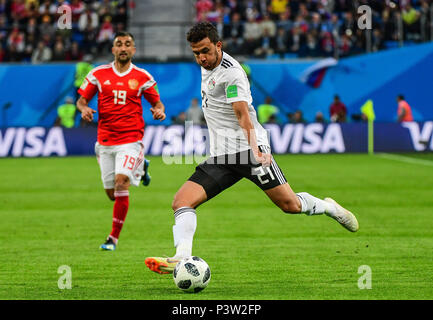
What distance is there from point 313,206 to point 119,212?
2.90 m

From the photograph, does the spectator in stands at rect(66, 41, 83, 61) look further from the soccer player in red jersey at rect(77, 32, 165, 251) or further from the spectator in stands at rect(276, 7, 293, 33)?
the soccer player in red jersey at rect(77, 32, 165, 251)

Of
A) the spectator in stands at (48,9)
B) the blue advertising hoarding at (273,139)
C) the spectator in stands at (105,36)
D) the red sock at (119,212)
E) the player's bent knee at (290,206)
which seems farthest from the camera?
the spectator in stands at (48,9)

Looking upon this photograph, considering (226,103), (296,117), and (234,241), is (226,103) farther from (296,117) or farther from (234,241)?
(296,117)

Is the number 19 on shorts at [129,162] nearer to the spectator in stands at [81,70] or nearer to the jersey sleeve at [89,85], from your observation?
the jersey sleeve at [89,85]

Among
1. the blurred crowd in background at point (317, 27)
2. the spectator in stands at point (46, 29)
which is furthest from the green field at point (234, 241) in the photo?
the spectator in stands at point (46, 29)

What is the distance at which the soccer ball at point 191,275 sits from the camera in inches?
288

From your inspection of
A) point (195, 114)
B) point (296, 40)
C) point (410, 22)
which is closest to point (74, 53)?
point (195, 114)

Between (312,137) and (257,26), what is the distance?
18.2 feet

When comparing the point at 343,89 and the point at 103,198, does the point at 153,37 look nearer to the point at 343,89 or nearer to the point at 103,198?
the point at 343,89

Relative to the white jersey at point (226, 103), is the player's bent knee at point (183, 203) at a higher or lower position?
lower

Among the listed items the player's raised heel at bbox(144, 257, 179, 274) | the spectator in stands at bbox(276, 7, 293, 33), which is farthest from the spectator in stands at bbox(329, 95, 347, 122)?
the player's raised heel at bbox(144, 257, 179, 274)

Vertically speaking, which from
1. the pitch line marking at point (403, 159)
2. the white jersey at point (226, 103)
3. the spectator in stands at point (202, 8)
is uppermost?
the spectator in stands at point (202, 8)

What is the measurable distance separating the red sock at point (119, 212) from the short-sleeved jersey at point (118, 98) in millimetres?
654
